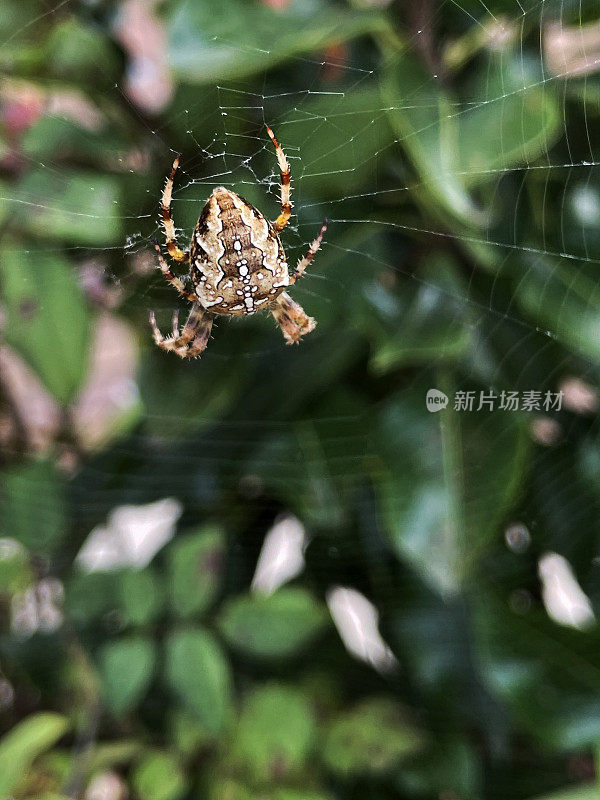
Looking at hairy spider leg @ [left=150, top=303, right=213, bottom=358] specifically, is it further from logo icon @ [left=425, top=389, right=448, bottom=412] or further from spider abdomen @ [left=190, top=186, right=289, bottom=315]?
logo icon @ [left=425, top=389, right=448, bottom=412]

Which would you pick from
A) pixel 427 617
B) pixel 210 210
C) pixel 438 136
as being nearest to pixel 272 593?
pixel 427 617

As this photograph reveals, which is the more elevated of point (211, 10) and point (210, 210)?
point (211, 10)

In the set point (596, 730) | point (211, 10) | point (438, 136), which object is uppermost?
point (211, 10)

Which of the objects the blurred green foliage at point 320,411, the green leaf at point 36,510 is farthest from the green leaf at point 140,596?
the green leaf at point 36,510

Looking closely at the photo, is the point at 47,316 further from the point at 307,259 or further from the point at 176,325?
the point at 307,259

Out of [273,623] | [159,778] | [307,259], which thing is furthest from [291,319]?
[159,778]

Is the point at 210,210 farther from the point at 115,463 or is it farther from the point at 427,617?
the point at 427,617

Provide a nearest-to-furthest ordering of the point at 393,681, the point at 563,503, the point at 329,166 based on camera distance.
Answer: the point at 329,166 < the point at 563,503 < the point at 393,681

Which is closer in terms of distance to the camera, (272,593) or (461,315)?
(461,315)
